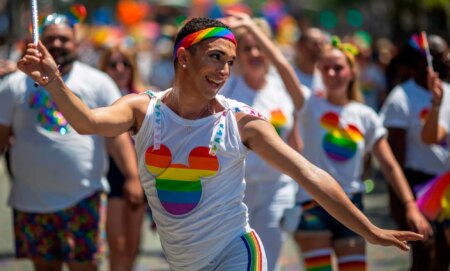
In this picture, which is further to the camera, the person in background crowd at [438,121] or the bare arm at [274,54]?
the person in background crowd at [438,121]

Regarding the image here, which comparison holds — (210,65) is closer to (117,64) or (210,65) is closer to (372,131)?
(372,131)

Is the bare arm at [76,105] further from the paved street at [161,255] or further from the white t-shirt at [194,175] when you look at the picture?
the paved street at [161,255]

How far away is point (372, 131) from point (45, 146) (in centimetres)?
228

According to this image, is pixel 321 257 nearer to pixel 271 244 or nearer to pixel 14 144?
pixel 271 244

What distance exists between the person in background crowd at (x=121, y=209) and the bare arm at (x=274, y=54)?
150 centimetres

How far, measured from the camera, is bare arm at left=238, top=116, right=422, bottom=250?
16.0 feet

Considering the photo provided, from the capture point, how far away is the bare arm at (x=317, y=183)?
192 inches

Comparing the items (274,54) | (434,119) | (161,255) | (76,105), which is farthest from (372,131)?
(161,255)

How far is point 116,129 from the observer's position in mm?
5074

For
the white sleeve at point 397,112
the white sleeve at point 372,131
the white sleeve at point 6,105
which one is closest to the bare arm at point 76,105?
the white sleeve at point 6,105

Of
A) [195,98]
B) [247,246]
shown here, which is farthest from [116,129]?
[247,246]

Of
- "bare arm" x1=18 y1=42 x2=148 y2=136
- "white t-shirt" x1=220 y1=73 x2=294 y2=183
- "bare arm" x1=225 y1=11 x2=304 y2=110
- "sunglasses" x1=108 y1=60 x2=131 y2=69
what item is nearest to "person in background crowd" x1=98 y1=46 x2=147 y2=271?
"sunglasses" x1=108 y1=60 x2=131 y2=69

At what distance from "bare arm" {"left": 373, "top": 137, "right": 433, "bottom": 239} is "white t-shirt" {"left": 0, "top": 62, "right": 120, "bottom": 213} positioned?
193cm

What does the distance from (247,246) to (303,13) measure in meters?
61.7
